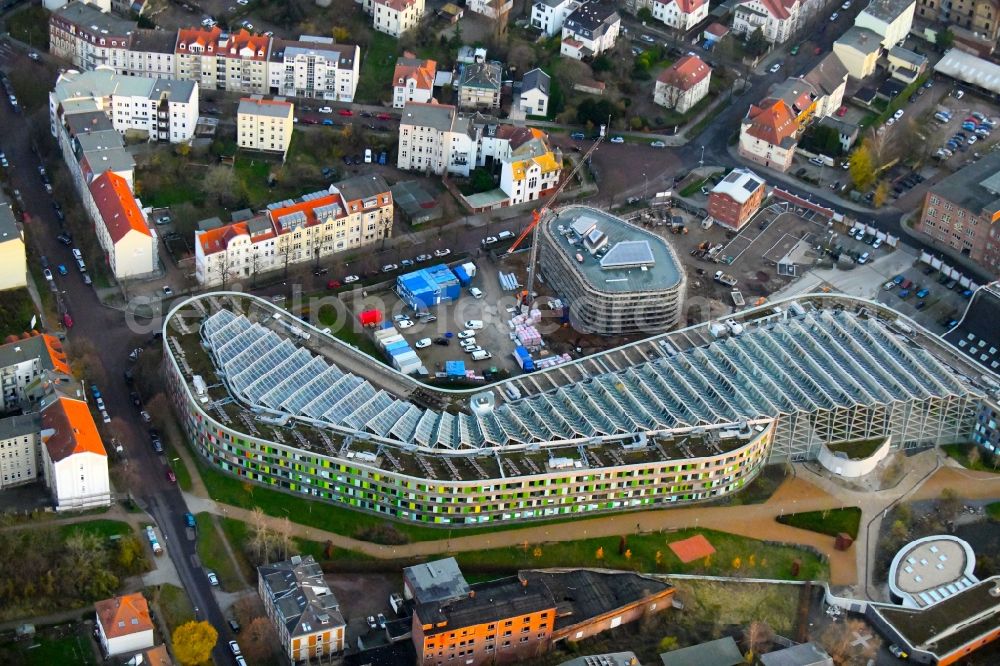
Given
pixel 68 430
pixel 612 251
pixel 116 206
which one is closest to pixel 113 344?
pixel 116 206

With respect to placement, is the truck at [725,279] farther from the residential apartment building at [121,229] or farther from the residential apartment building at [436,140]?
the residential apartment building at [121,229]

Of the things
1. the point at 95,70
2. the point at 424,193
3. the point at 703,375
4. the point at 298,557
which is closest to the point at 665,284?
the point at 703,375

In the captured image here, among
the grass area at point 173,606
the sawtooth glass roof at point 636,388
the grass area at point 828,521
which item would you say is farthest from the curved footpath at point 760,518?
the grass area at point 173,606

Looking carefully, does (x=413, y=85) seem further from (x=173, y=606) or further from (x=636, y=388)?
(x=173, y=606)

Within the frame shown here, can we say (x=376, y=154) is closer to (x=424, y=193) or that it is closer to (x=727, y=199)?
(x=424, y=193)

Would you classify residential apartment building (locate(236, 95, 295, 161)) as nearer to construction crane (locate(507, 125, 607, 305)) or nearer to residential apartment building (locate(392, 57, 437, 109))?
residential apartment building (locate(392, 57, 437, 109))

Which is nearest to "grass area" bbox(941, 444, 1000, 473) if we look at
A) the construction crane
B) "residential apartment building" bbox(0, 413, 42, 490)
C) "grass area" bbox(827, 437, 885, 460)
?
"grass area" bbox(827, 437, 885, 460)
